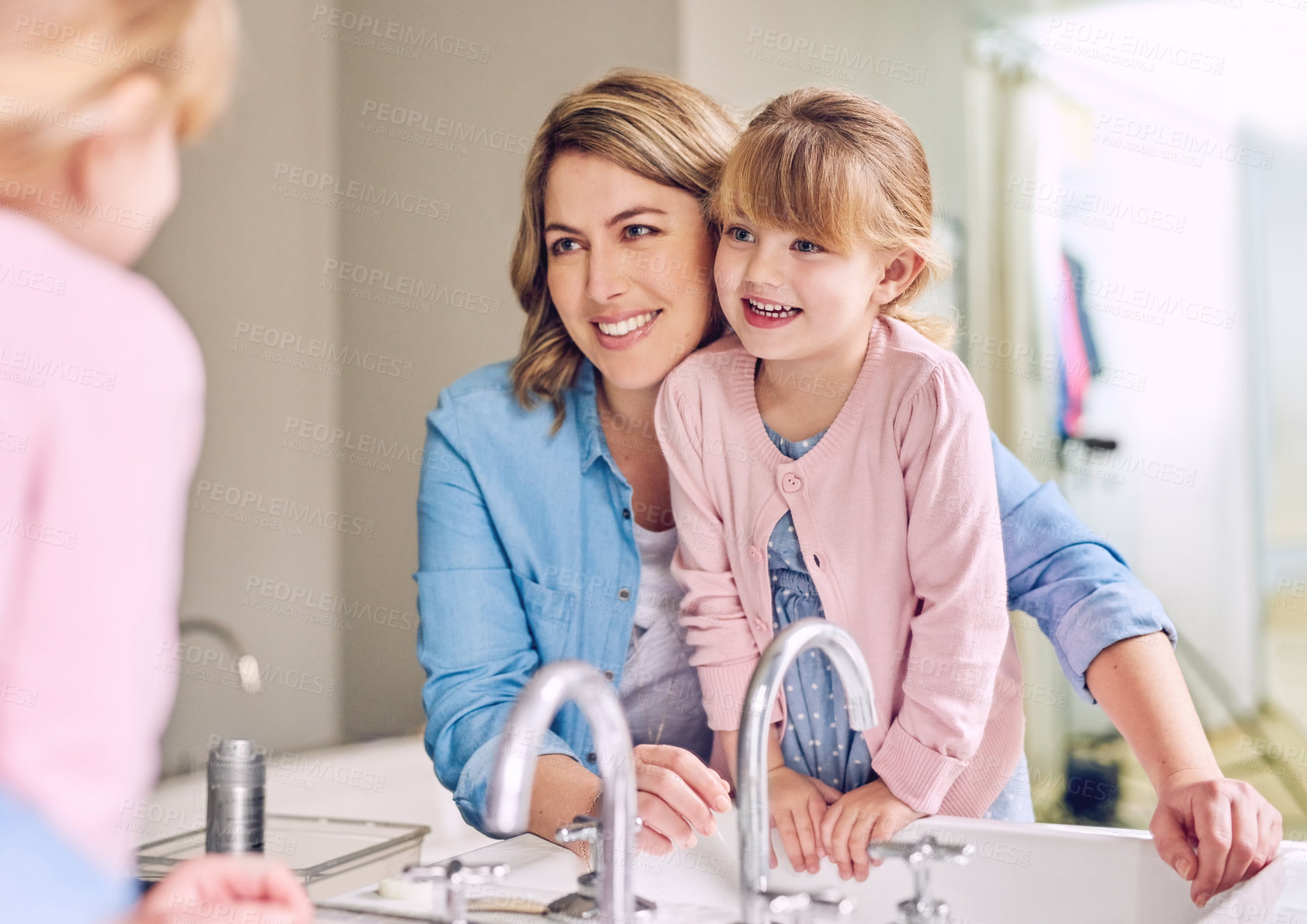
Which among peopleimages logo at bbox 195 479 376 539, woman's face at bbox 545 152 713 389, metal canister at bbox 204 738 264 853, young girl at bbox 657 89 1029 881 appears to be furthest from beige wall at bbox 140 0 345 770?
young girl at bbox 657 89 1029 881

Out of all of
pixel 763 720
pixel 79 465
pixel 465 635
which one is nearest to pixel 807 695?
pixel 465 635

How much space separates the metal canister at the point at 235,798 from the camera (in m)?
1.09

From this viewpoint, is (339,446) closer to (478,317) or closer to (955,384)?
(478,317)

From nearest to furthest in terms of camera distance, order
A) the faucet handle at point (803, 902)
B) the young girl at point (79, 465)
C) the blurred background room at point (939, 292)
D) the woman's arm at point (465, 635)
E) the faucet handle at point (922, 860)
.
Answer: the young girl at point (79, 465)
the faucet handle at point (803, 902)
the faucet handle at point (922, 860)
the woman's arm at point (465, 635)
the blurred background room at point (939, 292)

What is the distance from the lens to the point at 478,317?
89.9 inches

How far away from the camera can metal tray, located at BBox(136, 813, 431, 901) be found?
127 cm

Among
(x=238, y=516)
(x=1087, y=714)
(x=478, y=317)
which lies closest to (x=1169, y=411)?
(x=1087, y=714)

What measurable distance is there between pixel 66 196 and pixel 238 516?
5.59 ft

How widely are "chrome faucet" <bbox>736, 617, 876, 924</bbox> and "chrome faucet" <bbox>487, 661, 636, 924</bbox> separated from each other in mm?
64

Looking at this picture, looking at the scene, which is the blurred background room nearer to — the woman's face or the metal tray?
the metal tray

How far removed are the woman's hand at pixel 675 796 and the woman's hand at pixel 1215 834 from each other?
12.6 inches

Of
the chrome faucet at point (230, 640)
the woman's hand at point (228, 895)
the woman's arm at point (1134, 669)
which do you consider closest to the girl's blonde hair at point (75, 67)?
the woman's hand at point (228, 895)

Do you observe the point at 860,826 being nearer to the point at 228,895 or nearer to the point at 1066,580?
the point at 1066,580

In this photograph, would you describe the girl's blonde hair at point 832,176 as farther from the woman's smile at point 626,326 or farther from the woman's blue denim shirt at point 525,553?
the woman's blue denim shirt at point 525,553
